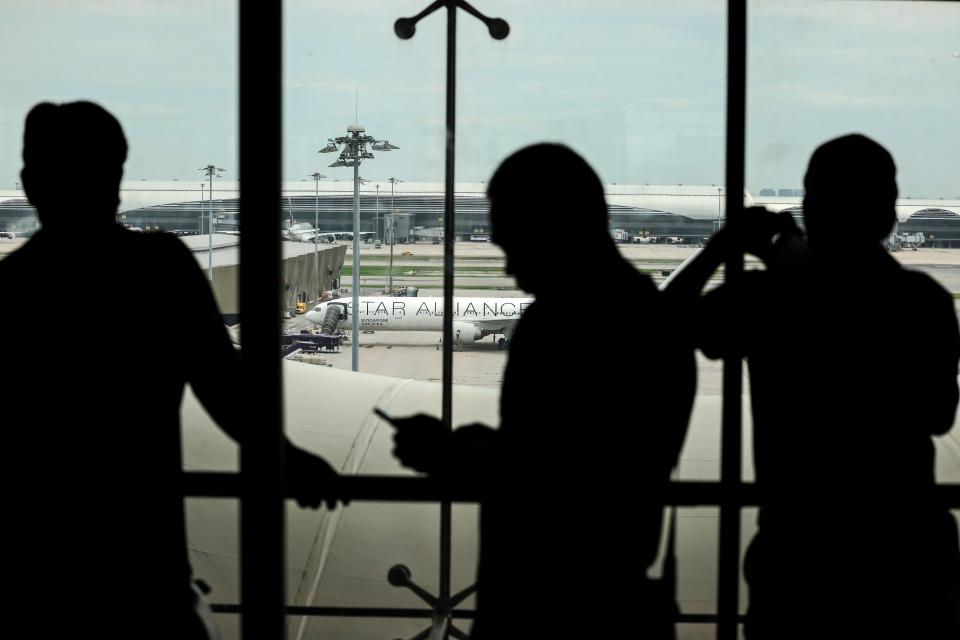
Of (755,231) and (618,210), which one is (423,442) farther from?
(618,210)

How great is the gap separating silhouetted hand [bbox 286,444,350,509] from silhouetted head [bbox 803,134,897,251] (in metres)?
0.81

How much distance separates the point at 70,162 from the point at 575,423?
805mm

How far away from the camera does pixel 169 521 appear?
1.36m

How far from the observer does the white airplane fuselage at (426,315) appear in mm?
22625

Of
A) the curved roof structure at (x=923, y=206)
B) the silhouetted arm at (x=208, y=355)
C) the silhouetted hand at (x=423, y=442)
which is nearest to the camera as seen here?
the silhouetted hand at (x=423, y=442)

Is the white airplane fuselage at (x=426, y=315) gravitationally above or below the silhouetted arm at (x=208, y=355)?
below

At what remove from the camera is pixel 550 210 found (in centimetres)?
120

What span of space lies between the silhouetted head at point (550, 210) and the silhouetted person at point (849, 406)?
0.29 meters

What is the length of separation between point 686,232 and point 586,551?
2.81 m

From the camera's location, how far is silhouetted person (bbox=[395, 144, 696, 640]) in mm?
1182

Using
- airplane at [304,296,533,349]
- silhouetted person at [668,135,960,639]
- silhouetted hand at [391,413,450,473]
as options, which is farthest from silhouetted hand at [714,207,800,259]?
airplane at [304,296,533,349]

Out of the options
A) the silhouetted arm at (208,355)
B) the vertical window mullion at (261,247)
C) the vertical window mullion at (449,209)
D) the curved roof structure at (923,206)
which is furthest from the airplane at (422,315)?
the vertical window mullion at (261,247)

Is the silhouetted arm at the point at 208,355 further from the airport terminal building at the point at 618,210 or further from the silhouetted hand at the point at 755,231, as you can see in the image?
the airport terminal building at the point at 618,210

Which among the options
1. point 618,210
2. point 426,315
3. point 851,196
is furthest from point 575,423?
point 426,315
